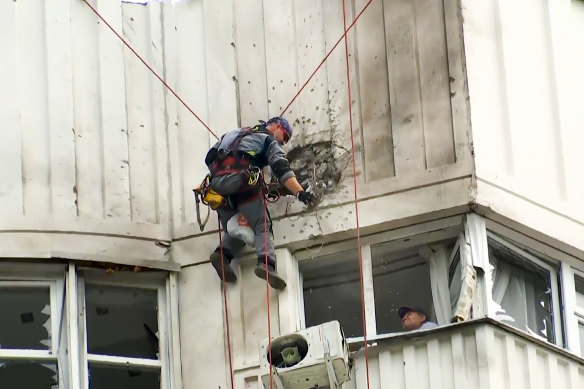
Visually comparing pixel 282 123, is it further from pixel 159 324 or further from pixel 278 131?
pixel 159 324

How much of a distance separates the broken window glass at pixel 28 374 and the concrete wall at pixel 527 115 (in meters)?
3.72

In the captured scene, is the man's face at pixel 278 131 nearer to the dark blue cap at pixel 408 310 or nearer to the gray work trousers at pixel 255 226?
the gray work trousers at pixel 255 226

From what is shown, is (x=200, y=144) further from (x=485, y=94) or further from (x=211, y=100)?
→ (x=485, y=94)

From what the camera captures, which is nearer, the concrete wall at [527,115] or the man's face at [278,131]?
the concrete wall at [527,115]

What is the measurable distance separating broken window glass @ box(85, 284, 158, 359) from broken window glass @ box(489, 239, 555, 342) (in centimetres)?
285

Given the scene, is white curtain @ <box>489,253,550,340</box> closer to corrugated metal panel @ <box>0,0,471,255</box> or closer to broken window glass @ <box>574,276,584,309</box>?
broken window glass @ <box>574,276,584,309</box>

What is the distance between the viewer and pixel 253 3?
19.6 metres

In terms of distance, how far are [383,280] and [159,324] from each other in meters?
1.88

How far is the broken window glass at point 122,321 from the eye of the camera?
18938mm

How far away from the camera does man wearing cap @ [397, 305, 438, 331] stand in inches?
726

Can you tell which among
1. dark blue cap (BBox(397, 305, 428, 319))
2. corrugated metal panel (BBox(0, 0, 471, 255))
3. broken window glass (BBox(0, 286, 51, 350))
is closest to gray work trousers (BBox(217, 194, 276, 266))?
corrugated metal panel (BBox(0, 0, 471, 255))

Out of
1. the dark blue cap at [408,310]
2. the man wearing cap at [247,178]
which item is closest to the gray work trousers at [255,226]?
the man wearing cap at [247,178]

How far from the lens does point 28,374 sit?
61.9 ft

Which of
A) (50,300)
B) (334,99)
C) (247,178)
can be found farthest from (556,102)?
(50,300)
